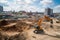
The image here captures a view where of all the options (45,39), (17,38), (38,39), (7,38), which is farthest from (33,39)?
(7,38)

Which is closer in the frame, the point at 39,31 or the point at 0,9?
the point at 39,31

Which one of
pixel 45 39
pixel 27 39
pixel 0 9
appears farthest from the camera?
pixel 0 9

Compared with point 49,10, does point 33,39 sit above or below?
below

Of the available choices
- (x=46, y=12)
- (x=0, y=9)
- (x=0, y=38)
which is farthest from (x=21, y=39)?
(x=0, y=9)

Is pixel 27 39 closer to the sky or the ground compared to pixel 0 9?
closer to the ground

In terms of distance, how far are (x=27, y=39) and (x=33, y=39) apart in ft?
4.24

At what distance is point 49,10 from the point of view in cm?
9088

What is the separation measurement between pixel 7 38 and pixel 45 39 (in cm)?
709

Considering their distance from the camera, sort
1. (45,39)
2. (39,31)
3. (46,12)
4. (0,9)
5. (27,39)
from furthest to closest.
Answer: (0,9), (46,12), (39,31), (27,39), (45,39)

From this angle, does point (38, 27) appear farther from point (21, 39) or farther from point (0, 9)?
point (0, 9)

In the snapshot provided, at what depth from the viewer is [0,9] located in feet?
325

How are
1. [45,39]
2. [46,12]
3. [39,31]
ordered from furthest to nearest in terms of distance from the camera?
[46,12]
[39,31]
[45,39]

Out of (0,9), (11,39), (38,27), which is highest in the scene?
(0,9)

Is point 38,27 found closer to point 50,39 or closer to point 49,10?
point 50,39
